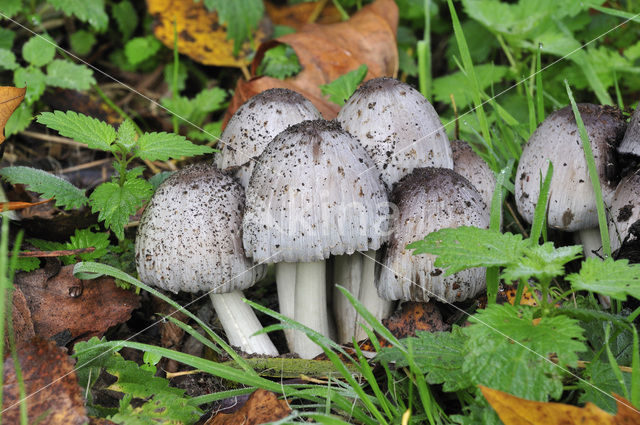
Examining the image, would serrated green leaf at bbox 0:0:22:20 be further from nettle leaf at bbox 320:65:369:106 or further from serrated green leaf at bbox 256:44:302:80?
nettle leaf at bbox 320:65:369:106

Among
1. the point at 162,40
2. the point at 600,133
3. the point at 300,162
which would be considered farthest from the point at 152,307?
the point at 162,40

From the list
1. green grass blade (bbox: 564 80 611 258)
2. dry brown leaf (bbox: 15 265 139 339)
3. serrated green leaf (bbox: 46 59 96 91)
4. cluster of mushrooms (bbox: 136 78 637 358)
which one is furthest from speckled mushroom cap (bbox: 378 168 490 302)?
serrated green leaf (bbox: 46 59 96 91)

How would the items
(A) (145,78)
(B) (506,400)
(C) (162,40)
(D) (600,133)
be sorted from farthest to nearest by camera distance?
(A) (145,78), (C) (162,40), (D) (600,133), (B) (506,400)

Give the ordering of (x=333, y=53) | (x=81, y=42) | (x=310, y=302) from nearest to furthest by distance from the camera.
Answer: (x=310, y=302)
(x=333, y=53)
(x=81, y=42)

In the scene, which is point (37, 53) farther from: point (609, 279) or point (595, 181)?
point (609, 279)

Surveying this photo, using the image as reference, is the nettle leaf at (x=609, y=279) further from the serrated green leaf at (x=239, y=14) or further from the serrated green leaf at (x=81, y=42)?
the serrated green leaf at (x=81, y=42)

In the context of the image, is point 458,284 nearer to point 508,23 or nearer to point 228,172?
point 228,172

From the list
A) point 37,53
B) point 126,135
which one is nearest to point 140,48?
point 37,53
